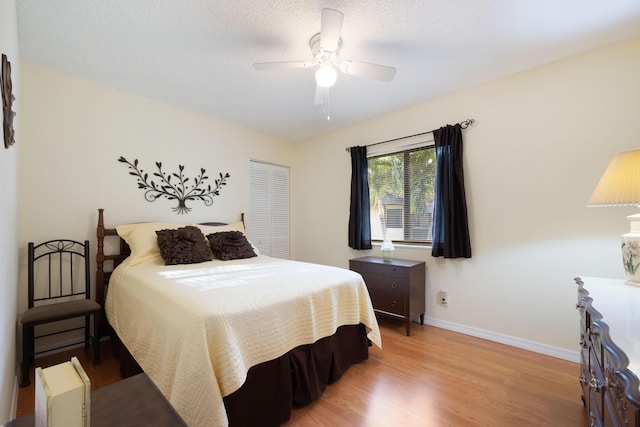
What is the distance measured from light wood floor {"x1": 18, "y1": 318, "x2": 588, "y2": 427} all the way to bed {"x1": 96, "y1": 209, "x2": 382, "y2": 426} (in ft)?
0.52

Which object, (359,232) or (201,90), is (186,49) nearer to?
(201,90)

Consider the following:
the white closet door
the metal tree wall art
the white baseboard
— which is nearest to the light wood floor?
the white baseboard

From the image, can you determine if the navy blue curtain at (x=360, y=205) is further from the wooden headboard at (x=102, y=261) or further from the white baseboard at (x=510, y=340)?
the wooden headboard at (x=102, y=261)

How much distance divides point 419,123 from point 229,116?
228 centimetres

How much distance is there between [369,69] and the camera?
1.92 metres

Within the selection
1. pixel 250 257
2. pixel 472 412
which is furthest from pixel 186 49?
pixel 472 412

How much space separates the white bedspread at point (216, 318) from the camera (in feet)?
4.12

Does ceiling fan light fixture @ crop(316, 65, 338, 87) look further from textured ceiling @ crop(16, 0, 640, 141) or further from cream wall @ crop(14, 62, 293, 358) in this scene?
cream wall @ crop(14, 62, 293, 358)

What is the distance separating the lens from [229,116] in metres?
3.45

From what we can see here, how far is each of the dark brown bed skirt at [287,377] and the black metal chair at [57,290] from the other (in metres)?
0.40

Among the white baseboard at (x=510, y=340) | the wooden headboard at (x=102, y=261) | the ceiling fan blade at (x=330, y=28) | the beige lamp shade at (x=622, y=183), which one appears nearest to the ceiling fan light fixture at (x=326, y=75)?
the ceiling fan blade at (x=330, y=28)

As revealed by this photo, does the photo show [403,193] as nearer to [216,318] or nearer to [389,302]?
[389,302]

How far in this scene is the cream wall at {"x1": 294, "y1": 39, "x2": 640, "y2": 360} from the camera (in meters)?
2.09

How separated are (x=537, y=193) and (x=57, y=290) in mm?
4228
